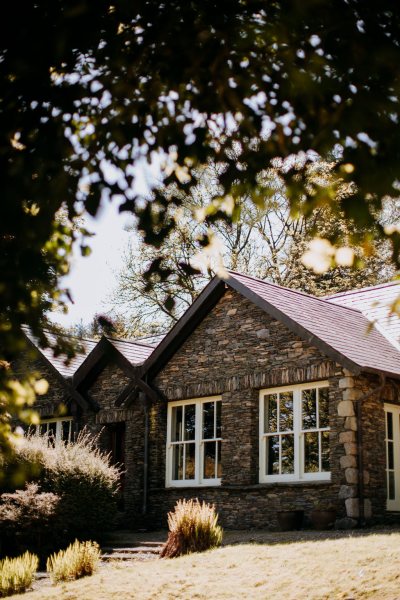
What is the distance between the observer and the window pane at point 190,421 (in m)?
18.8

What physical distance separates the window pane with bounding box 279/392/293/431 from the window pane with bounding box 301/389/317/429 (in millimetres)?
351

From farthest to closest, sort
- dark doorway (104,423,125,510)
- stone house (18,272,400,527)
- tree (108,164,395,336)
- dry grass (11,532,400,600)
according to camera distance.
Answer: tree (108,164,395,336)
dark doorway (104,423,125,510)
stone house (18,272,400,527)
dry grass (11,532,400,600)

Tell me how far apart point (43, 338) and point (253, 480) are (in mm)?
12454

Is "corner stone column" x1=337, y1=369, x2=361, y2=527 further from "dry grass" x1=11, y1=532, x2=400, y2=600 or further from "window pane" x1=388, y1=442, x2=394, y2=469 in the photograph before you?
"dry grass" x1=11, y1=532, x2=400, y2=600

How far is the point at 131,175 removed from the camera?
6.09m

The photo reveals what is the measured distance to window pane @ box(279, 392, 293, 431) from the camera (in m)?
16.7

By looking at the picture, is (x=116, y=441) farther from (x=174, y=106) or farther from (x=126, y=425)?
(x=174, y=106)

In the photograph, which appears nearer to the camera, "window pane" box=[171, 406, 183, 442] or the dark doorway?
"window pane" box=[171, 406, 183, 442]

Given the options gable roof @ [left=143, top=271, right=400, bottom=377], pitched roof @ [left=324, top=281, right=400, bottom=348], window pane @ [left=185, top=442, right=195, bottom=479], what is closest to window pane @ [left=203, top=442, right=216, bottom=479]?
window pane @ [left=185, top=442, right=195, bottom=479]

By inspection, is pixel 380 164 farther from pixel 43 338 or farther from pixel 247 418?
pixel 247 418

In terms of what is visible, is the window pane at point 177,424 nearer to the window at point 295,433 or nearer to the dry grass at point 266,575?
the window at point 295,433

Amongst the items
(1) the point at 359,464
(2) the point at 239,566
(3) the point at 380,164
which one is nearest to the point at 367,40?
(3) the point at 380,164

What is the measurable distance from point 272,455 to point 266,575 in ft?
20.8

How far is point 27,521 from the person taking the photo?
595 inches
